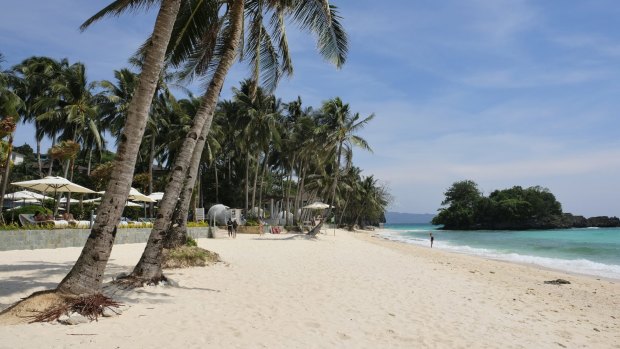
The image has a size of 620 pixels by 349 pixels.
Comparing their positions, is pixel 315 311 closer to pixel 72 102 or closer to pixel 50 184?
pixel 50 184

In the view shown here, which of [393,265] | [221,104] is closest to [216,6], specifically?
[393,265]

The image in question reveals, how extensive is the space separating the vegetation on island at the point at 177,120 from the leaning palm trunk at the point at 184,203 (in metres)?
0.03

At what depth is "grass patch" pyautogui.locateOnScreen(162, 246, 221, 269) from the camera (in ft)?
34.8

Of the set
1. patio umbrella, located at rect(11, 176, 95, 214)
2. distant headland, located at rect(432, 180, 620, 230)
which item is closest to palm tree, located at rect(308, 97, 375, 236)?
patio umbrella, located at rect(11, 176, 95, 214)

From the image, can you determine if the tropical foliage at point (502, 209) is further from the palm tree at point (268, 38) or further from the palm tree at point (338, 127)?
the palm tree at point (268, 38)

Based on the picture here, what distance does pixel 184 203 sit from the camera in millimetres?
10953

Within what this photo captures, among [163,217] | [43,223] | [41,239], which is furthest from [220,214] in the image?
[163,217]

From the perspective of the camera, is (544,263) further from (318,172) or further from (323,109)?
(318,172)

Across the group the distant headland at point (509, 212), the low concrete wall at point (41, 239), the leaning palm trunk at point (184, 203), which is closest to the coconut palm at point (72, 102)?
the low concrete wall at point (41, 239)

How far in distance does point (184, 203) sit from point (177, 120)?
93.7ft

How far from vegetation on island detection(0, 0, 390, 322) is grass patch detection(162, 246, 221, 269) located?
0.98 feet

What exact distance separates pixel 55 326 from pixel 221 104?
3579cm

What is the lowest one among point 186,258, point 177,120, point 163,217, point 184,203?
point 186,258

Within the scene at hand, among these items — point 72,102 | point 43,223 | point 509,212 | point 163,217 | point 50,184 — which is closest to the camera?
point 163,217
